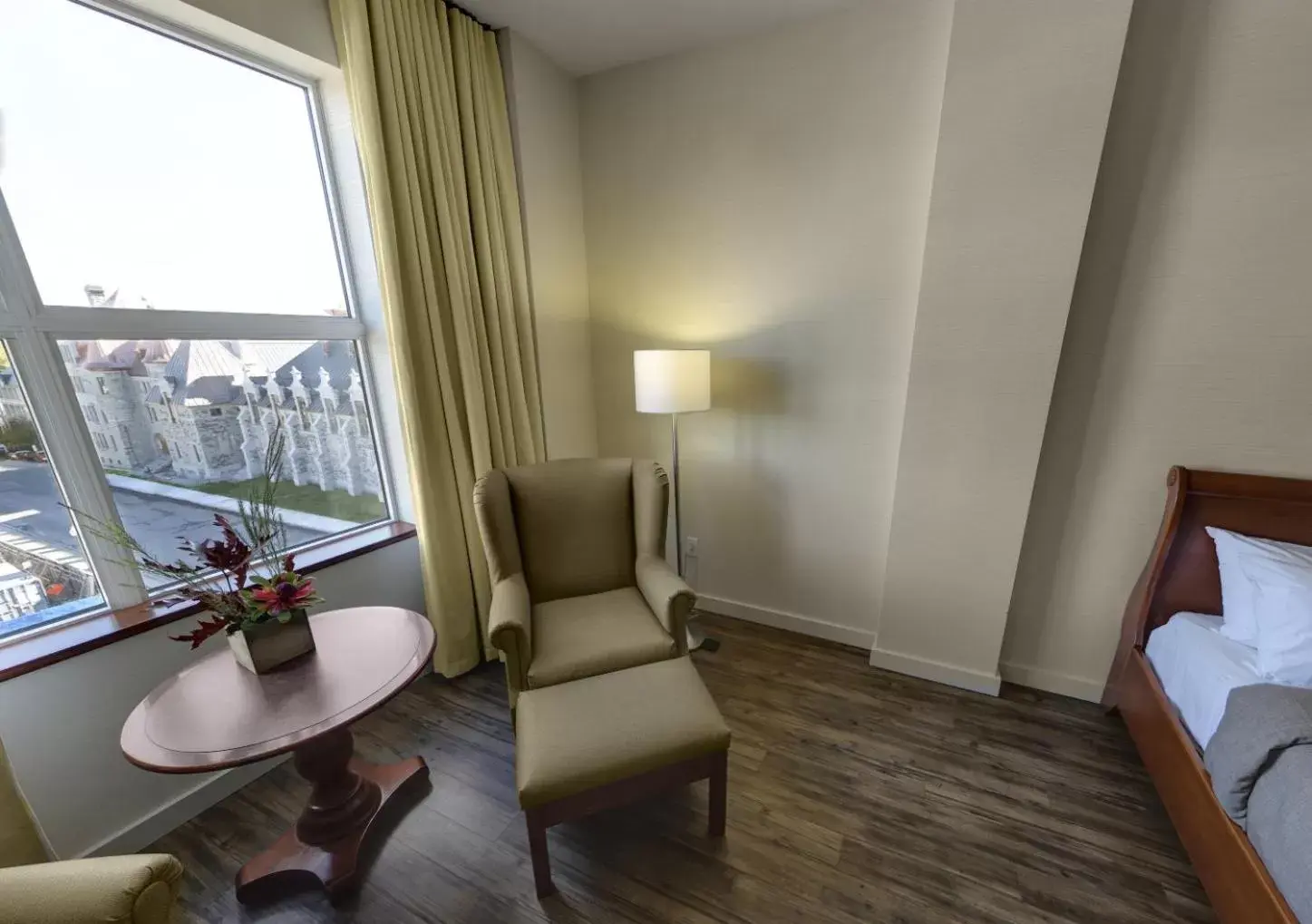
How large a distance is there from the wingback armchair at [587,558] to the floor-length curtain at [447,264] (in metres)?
0.30

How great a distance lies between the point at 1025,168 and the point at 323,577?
276 cm

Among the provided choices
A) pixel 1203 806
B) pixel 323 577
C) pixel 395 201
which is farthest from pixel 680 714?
pixel 395 201

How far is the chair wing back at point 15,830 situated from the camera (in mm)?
1003

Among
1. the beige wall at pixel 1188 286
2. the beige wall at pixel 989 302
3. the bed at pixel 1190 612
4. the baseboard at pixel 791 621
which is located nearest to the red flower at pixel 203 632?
the baseboard at pixel 791 621

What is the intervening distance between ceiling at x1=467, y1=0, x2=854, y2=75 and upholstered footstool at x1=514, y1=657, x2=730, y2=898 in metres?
2.36

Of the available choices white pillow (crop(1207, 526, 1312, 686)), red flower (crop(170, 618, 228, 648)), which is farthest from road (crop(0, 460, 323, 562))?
white pillow (crop(1207, 526, 1312, 686))

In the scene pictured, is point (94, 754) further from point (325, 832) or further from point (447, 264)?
point (447, 264)

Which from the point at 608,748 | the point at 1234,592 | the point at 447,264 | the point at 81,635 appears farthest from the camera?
the point at 447,264

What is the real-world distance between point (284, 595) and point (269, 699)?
25cm

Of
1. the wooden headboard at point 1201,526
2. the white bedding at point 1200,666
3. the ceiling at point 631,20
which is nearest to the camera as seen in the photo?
the white bedding at point 1200,666

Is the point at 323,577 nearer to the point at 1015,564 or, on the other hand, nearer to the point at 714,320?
the point at 714,320

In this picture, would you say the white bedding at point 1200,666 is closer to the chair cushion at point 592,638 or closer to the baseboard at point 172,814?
the chair cushion at point 592,638

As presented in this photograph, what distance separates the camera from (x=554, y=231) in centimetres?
234

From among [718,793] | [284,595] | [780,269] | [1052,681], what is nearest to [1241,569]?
[1052,681]
